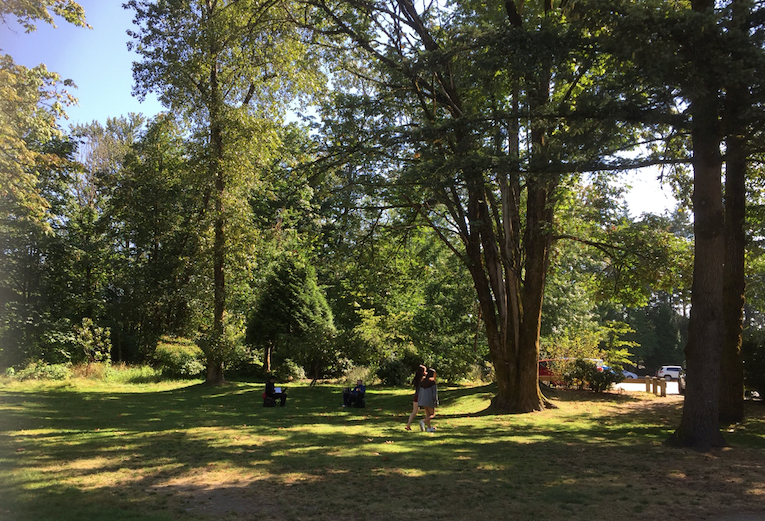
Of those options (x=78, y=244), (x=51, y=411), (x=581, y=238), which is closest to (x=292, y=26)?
(x=581, y=238)

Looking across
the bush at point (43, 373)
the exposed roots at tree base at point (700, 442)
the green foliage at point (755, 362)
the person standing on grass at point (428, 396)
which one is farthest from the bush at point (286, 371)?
the exposed roots at tree base at point (700, 442)

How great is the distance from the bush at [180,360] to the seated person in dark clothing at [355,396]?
12.7 metres

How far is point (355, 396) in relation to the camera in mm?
17828

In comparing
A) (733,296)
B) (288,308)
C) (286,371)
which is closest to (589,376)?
(733,296)

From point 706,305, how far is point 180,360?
83.7 feet

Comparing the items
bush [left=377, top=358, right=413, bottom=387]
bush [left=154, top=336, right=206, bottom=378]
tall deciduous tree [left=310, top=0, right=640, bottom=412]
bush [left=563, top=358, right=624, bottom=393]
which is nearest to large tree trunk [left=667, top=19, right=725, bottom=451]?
tall deciduous tree [left=310, top=0, right=640, bottom=412]

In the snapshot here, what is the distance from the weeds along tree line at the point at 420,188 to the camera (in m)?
9.78

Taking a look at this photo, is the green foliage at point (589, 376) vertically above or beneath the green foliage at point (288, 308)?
beneath

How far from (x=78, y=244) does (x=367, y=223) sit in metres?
22.9

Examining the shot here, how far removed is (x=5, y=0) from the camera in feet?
39.0

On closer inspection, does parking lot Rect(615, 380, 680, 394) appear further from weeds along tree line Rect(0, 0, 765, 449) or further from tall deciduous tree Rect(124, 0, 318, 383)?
tall deciduous tree Rect(124, 0, 318, 383)

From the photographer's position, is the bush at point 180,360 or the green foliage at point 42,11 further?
the bush at point 180,360

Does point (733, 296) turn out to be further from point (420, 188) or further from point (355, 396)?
point (355, 396)

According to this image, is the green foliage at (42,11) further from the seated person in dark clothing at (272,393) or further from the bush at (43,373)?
the bush at (43,373)
